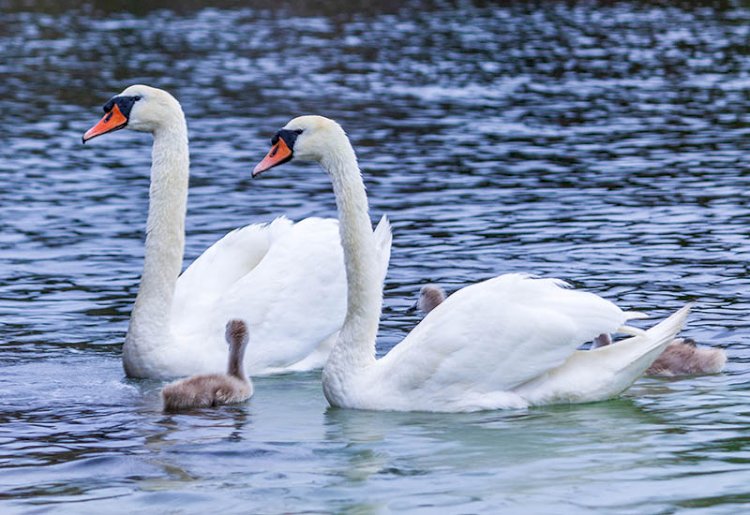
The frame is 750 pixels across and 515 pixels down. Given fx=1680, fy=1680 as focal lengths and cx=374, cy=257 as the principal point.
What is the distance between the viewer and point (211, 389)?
35.0 ft

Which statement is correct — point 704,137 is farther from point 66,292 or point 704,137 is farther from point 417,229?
point 66,292

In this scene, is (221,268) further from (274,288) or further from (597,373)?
(597,373)

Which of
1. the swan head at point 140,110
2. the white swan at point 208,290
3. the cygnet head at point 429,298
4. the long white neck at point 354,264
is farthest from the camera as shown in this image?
the cygnet head at point 429,298

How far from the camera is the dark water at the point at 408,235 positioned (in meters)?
8.92

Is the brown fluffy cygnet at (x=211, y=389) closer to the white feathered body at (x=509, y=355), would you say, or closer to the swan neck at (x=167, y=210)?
the white feathered body at (x=509, y=355)

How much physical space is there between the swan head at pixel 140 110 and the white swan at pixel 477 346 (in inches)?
60.6

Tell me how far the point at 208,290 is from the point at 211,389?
1.62 meters

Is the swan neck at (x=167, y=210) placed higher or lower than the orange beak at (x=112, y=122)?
lower

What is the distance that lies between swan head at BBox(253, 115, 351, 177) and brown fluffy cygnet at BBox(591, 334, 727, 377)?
216 centimetres

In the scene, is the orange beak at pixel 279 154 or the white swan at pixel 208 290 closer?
the orange beak at pixel 279 154

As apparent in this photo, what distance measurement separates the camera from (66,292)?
48.2ft

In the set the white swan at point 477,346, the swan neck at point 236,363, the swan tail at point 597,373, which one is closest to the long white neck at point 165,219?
the swan neck at point 236,363

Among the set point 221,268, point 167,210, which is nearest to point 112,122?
point 167,210

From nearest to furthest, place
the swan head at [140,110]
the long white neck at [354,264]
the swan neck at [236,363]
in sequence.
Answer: the long white neck at [354,264], the swan neck at [236,363], the swan head at [140,110]
